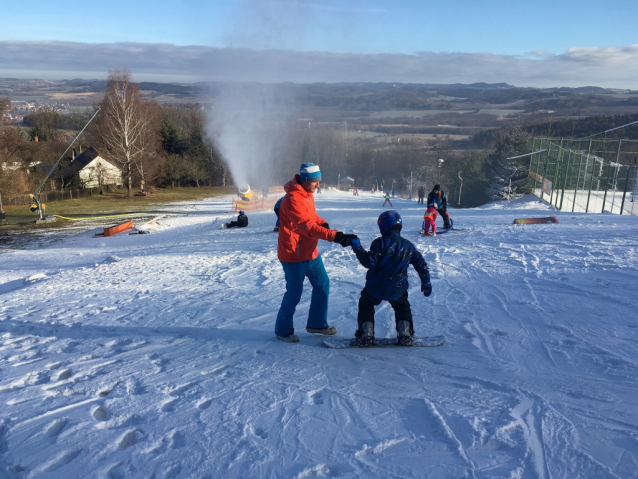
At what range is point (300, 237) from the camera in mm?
4457

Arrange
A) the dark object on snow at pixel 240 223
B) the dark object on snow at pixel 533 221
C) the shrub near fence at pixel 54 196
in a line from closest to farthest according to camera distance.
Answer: the dark object on snow at pixel 533 221
the dark object on snow at pixel 240 223
the shrub near fence at pixel 54 196

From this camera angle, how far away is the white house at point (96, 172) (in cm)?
4241

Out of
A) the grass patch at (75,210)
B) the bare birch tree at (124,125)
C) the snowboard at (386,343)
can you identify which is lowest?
the grass patch at (75,210)

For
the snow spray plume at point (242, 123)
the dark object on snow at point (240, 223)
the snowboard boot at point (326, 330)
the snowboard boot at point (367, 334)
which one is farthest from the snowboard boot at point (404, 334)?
the snow spray plume at point (242, 123)

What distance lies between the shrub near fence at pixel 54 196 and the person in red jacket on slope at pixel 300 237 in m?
33.8

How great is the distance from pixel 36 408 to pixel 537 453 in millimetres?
3699

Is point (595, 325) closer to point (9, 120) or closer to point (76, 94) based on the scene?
point (9, 120)

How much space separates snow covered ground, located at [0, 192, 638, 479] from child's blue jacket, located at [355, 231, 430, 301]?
0.69m

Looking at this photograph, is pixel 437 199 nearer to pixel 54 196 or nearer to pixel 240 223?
pixel 240 223

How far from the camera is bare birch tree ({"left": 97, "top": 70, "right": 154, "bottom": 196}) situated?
37875 millimetres

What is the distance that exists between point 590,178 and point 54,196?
3804 centimetres

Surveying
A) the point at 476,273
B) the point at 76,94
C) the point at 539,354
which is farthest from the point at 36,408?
the point at 76,94

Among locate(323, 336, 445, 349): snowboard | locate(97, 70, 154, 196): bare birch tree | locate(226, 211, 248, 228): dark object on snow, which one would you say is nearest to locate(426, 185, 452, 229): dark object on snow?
locate(226, 211, 248, 228): dark object on snow

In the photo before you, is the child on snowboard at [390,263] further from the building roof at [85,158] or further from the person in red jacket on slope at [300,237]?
the building roof at [85,158]
